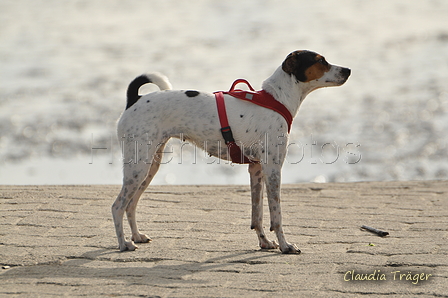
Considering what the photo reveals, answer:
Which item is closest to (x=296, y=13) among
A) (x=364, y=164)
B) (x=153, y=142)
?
(x=364, y=164)

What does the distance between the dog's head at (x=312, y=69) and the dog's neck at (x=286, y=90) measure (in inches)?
1.9

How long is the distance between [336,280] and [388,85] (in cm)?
1124

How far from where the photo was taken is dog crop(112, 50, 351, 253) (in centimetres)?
500

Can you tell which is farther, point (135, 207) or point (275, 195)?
point (135, 207)

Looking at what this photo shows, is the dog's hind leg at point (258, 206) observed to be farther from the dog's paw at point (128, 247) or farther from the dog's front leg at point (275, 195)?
the dog's paw at point (128, 247)

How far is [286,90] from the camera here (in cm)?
518

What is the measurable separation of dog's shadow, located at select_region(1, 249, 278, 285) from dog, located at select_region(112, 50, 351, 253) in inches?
11.2

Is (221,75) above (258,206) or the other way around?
above

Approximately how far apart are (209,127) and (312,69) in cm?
98

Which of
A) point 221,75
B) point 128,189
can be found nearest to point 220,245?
point 128,189

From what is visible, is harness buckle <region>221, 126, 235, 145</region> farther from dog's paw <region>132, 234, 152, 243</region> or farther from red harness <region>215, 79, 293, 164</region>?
dog's paw <region>132, 234, 152, 243</region>

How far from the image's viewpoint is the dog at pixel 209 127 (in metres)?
5.00

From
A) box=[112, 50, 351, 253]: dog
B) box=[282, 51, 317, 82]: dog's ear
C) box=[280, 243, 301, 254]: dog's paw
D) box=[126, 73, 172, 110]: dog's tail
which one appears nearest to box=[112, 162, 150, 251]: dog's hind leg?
box=[112, 50, 351, 253]: dog

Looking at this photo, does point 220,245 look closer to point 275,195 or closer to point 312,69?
point 275,195
